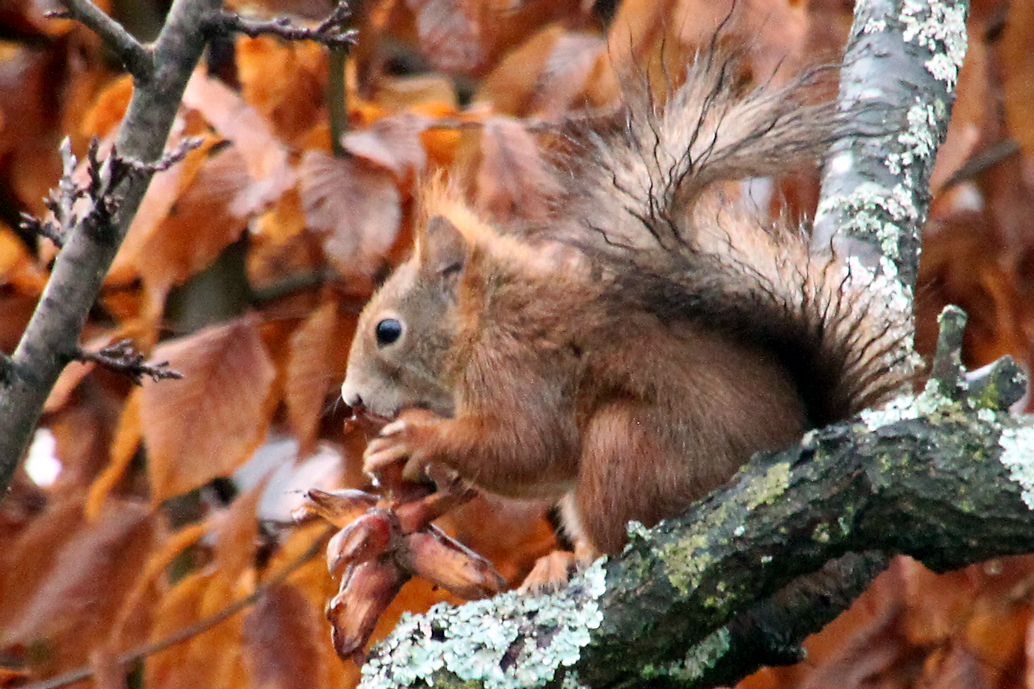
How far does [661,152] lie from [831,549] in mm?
1019

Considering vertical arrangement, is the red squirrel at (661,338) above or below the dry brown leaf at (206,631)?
above

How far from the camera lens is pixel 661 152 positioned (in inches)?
102

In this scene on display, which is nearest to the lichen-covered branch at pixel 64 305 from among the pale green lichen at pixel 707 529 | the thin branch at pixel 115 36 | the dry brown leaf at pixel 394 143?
the thin branch at pixel 115 36

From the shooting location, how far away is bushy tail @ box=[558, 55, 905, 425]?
2418 millimetres

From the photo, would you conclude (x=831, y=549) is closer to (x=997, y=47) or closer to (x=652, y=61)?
(x=652, y=61)

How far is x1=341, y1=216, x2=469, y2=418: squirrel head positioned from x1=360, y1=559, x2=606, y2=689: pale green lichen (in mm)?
935

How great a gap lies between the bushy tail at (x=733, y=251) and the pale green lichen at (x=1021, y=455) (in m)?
0.54

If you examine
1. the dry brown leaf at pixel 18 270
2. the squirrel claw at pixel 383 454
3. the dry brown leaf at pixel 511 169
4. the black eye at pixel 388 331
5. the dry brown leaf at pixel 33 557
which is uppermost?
the dry brown leaf at pixel 511 169

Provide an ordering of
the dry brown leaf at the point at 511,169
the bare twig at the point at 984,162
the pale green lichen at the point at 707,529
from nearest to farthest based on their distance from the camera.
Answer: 1. the pale green lichen at the point at 707,529
2. the dry brown leaf at the point at 511,169
3. the bare twig at the point at 984,162

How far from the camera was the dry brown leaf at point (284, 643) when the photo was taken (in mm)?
2840

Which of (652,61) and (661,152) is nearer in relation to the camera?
(661,152)

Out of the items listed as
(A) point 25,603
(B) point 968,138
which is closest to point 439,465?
(A) point 25,603

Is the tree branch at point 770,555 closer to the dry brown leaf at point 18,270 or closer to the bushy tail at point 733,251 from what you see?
the bushy tail at point 733,251

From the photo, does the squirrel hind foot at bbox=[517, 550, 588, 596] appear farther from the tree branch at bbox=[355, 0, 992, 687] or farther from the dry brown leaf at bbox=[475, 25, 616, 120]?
the dry brown leaf at bbox=[475, 25, 616, 120]
